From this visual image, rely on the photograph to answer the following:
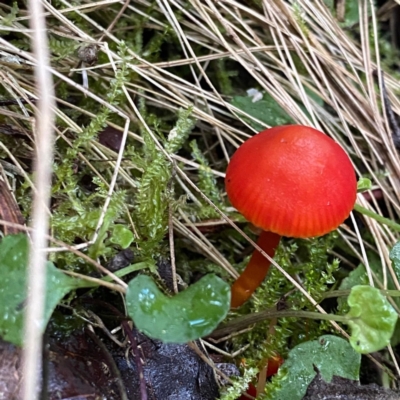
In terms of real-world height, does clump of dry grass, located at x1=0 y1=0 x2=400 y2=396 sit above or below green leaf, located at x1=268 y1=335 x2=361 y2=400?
above

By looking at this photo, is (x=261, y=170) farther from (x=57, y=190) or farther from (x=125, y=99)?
(x=125, y=99)

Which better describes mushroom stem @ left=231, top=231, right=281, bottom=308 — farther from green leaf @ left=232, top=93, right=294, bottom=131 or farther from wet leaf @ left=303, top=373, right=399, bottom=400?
green leaf @ left=232, top=93, right=294, bottom=131

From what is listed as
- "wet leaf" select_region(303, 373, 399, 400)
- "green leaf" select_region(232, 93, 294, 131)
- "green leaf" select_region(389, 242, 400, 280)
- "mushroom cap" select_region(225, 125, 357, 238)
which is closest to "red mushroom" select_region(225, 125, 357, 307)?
"mushroom cap" select_region(225, 125, 357, 238)

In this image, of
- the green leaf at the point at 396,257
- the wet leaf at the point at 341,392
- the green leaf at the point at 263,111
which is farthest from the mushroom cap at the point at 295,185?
the green leaf at the point at 263,111

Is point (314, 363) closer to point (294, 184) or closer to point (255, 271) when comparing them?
point (255, 271)

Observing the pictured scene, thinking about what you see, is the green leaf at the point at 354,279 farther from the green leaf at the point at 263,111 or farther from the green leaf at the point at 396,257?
the green leaf at the point at 263,111

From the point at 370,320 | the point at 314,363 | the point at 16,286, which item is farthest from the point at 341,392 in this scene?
the point at 16,286
